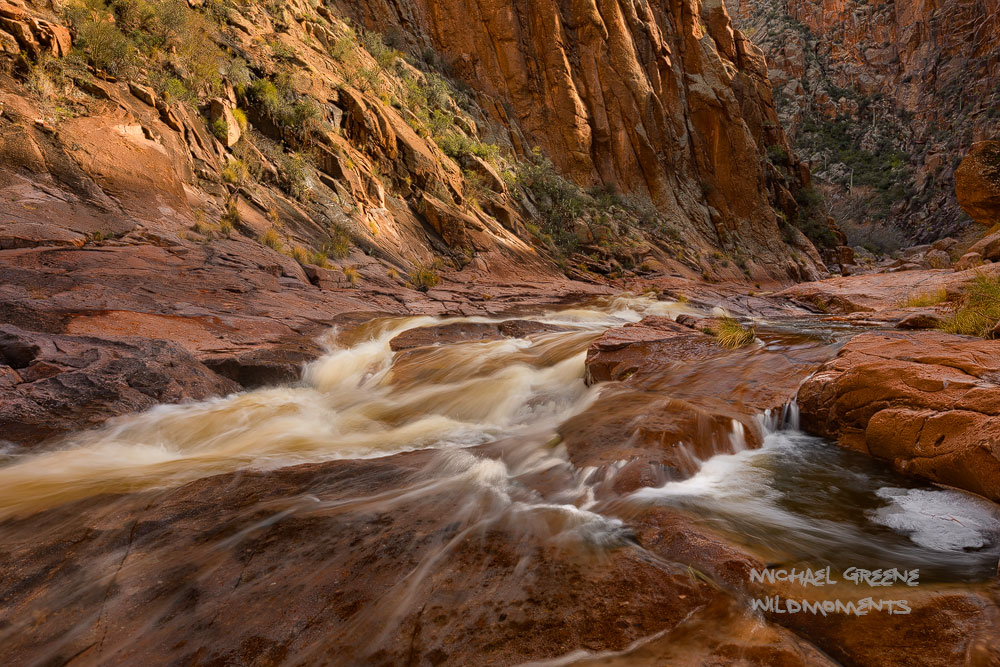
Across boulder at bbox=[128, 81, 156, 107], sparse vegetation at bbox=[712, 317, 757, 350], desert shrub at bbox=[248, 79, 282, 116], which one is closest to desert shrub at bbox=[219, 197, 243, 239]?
boulder at bbox=[128, 81, 156, 107]

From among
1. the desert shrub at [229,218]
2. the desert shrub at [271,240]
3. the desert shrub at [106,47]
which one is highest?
the desert shrub at [106,47]

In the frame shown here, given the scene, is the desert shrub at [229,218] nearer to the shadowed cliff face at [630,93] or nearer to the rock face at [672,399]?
the rock face at [672,399]

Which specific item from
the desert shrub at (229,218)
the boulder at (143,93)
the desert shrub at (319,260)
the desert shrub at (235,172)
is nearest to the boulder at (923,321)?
the desert shrub at (319,260)

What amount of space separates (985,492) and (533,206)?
60.8 ft

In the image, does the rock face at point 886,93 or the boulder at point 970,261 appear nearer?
the boulder at point 970,261

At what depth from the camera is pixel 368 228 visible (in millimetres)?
12656

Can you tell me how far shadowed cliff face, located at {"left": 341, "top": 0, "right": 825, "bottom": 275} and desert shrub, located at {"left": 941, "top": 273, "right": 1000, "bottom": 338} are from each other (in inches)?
796

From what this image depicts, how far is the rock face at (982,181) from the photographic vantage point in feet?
42.4

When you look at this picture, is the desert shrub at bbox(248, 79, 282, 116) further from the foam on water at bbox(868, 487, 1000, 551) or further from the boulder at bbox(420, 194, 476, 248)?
the foam on water at bbox(868, 487, 1000, 551)

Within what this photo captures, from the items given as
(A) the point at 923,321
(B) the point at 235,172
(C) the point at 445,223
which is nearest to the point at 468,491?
(A) the point at 923,321

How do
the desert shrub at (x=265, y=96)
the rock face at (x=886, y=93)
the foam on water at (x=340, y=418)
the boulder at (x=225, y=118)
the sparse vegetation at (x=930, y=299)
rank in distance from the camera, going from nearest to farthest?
1. the foam on water at (x=340, y=418)
2. the sparse vegetation at (x=930, y=299)
3. the boulder at (x=225, y=118)
4. the desert shrub at (x=265, y=96)
5. the rock face at (x=886, y=93)

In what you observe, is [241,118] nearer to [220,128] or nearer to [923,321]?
[220,128]

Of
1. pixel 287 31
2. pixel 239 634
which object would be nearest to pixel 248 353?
pixel 239 634

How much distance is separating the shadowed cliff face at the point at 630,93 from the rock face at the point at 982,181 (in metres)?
13.1
